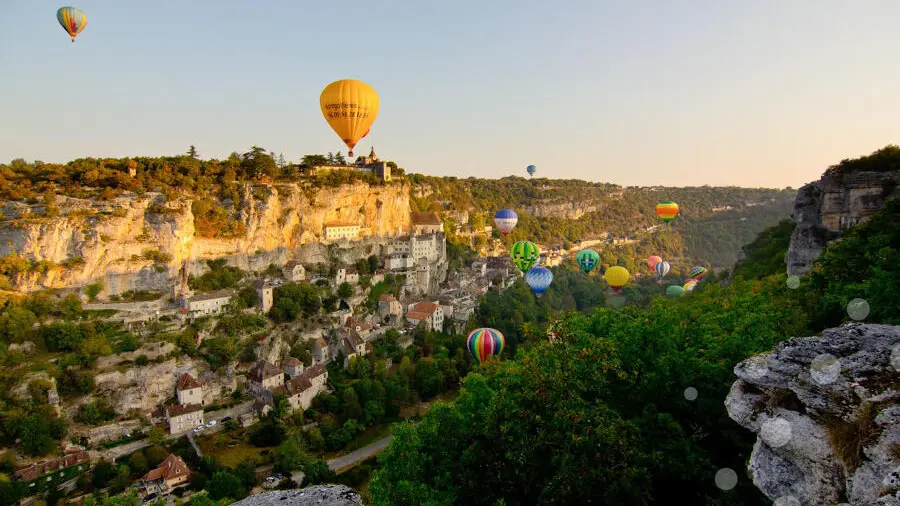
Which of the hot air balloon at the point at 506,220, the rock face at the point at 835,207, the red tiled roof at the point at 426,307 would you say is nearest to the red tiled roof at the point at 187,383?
the red tiled roof at the point at 426,307

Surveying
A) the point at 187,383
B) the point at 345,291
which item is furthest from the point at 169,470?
the point at 345,291

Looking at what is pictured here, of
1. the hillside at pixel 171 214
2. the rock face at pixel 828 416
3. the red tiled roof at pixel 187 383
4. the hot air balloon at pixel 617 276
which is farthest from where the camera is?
the hot air balloon at pixel 617 276

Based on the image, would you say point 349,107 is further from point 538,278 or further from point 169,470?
point 169,470

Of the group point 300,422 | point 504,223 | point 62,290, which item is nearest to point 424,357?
point 300,422

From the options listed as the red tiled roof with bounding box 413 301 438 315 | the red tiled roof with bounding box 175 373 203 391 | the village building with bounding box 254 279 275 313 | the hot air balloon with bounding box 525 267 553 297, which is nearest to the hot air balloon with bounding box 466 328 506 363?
the red tiled roof with bounding box 413 301 438 315

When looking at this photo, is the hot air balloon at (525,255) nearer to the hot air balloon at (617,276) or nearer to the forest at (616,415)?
the hot air balloon at (617,276)
